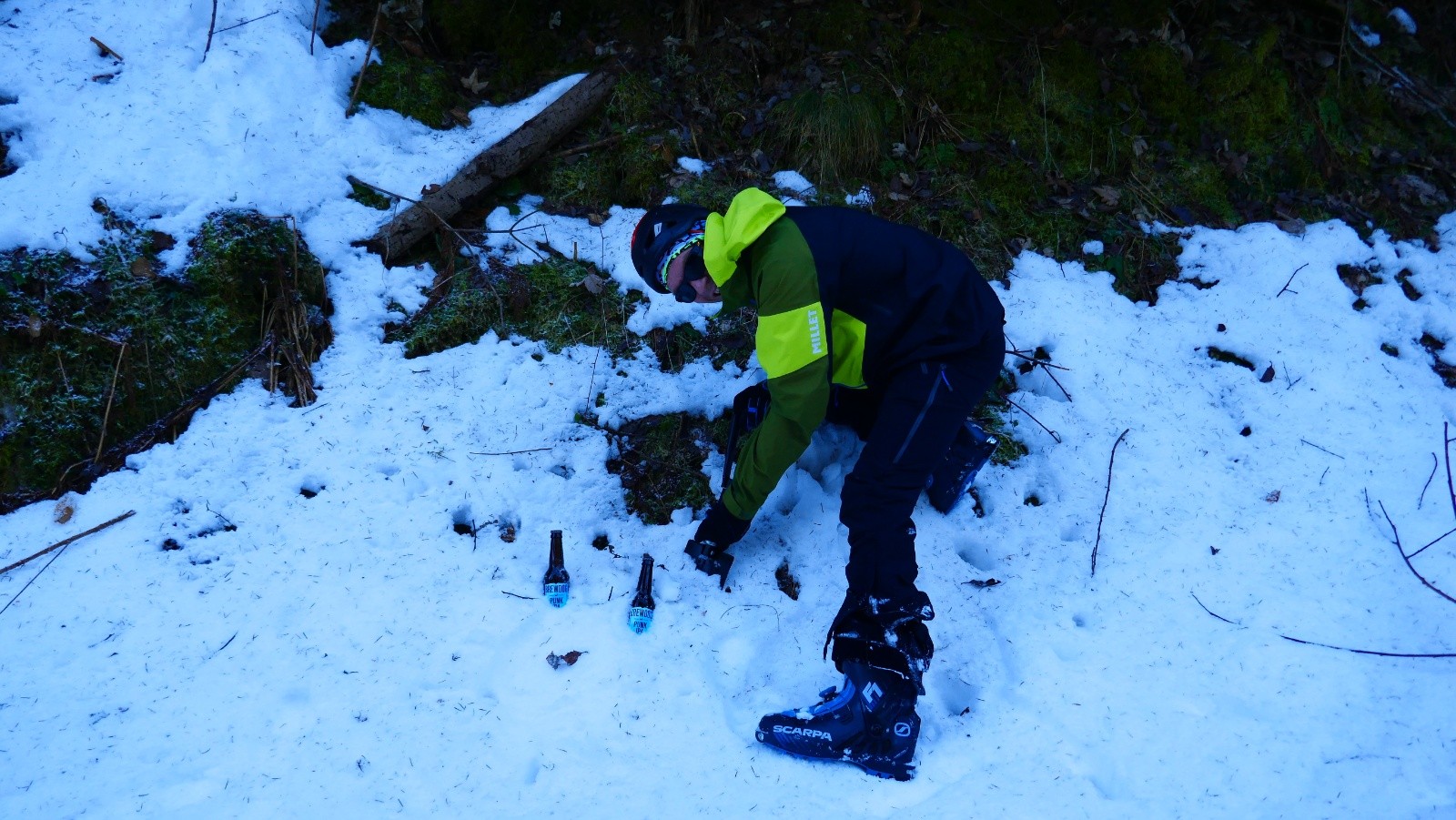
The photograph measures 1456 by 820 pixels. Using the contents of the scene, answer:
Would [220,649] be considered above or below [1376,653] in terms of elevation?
above

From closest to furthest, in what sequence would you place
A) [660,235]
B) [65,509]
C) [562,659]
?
[660,235] → [562,659] → [65,509]

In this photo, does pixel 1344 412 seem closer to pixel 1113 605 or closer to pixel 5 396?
pixel 1113 605

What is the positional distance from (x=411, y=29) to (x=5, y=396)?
3.75 m

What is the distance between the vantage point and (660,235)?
11.0 feet

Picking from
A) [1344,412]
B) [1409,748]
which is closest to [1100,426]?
[1344,412]

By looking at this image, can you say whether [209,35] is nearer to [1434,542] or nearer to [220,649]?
[220,649]

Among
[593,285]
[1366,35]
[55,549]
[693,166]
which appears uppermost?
[1366,35]

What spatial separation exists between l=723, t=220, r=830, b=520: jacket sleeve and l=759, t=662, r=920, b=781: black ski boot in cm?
105

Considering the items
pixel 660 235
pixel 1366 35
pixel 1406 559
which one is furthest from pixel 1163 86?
pixel 660 235

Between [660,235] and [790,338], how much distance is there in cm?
77

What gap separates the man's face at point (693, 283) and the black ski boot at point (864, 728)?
177 cm

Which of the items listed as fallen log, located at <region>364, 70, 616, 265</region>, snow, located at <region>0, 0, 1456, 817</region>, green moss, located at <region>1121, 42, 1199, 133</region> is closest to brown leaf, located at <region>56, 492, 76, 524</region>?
snow, located at <region>0, 0, 1456, 817</region>

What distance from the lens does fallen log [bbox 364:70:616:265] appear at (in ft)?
16.3

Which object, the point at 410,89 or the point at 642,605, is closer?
the point at 642,605
